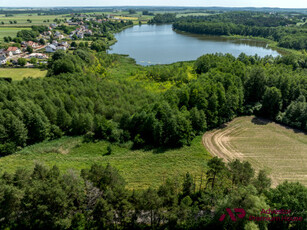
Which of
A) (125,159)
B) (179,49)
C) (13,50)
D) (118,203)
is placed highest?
(13,50)

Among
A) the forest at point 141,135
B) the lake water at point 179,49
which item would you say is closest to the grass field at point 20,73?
the forest at point 141,135

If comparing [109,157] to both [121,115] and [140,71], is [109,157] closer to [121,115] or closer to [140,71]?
[121,115]

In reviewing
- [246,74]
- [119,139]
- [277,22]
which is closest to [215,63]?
[246,74]

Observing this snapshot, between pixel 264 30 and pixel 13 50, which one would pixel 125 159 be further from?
pixel 264 30

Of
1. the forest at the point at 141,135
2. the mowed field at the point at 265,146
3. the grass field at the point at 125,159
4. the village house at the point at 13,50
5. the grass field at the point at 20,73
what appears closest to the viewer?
the forest at the point at 141,135

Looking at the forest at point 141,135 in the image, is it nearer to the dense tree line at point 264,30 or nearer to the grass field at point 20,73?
the grass field at point 20,73
